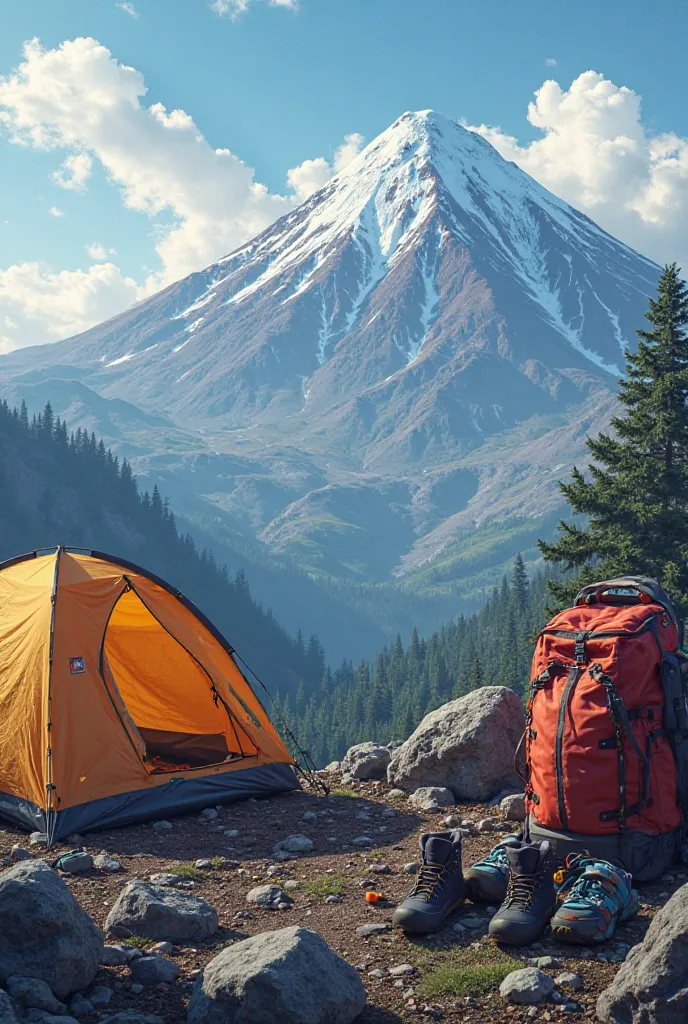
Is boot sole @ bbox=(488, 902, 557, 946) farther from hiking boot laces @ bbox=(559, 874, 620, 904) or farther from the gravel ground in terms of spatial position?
hiking boot laces @ bbox=(559, 874, 620, 904)

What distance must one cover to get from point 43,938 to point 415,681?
134 metres

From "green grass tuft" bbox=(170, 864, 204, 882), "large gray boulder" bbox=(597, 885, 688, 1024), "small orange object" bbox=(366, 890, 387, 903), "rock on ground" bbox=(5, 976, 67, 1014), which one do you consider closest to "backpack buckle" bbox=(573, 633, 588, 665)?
"small orange object" bbox=(366, 890, 387, 903)

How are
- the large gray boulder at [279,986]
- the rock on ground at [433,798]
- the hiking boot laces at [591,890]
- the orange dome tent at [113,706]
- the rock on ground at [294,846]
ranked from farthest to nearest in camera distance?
the rock on ground at [433,798] < the orange dome tent at [113,706] < the rock on ground at [294,846] < the hiking boot laces at [591,890] < the large gray boulder at [279,986]

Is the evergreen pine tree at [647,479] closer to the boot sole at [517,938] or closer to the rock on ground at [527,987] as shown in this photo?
the boot sole at [517,938]

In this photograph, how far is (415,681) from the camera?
448 feet

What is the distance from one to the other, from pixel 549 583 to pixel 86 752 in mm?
17521

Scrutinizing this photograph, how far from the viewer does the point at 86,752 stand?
10.6 meters

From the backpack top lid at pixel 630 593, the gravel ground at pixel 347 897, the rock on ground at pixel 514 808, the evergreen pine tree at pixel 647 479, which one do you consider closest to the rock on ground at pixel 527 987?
the gravel ground at pixel 347 897

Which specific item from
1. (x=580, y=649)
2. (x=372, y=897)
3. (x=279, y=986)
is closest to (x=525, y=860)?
(x=372, y=897)

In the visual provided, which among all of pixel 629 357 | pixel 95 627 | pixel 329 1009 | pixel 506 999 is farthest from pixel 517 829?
pixel 629 357

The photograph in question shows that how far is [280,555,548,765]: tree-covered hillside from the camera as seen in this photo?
347 ft

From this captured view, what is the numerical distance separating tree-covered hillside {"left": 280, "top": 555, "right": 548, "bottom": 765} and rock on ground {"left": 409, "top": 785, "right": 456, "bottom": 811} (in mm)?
76383

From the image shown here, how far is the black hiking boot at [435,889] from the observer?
21.3 ft

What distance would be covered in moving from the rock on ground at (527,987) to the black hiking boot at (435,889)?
107cm
